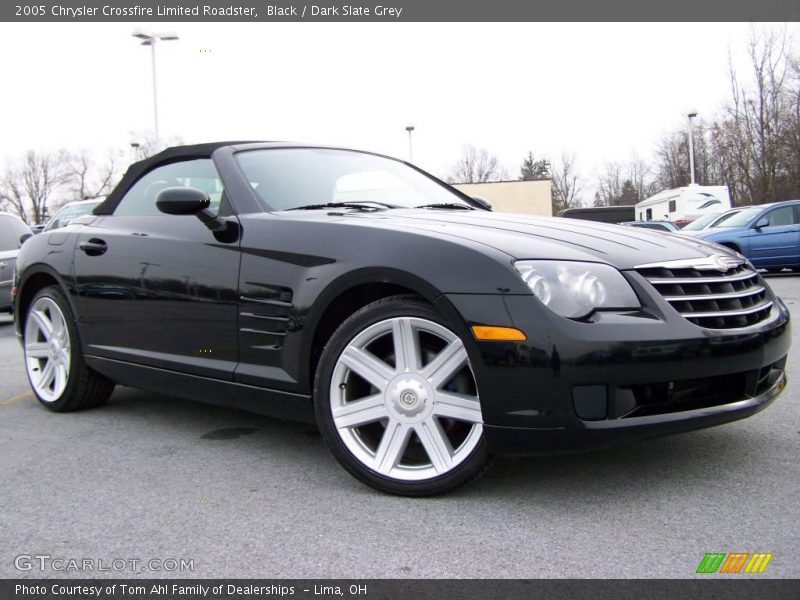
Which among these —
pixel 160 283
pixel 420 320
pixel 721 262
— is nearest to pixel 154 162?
pixel 160 283

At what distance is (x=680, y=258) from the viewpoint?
279cm

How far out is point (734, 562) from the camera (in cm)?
211

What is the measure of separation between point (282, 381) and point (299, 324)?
259 mm

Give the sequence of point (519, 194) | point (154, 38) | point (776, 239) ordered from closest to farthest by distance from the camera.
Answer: point (776, 239) → point (154, 38) → point (519, 194)

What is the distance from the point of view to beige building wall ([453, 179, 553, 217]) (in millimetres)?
37938

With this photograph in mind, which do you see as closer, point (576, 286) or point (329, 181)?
point (576, 286)

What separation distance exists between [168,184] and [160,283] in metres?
0.76

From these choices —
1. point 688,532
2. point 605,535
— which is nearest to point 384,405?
point 605,535

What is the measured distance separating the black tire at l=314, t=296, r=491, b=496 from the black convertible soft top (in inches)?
59.6

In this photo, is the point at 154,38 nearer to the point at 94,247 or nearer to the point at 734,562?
the point at 94,247

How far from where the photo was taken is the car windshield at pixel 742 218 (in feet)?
49.2

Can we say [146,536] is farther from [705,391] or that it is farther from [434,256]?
[705,391]
